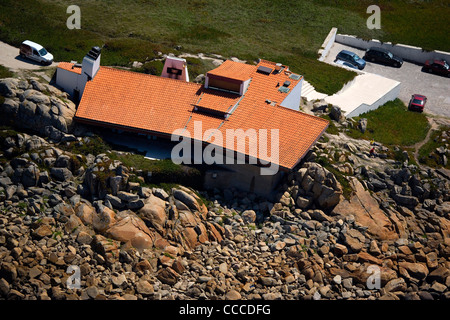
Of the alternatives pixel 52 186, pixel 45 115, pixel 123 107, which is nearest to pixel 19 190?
pixel 52 186

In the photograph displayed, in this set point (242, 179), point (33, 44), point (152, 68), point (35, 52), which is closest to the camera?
point (242, 179)

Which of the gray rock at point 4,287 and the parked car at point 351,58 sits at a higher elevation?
the parked car at point 351,58

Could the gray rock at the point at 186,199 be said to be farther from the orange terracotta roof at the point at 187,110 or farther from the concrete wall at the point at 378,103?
the concrete wall at the point at 378,103

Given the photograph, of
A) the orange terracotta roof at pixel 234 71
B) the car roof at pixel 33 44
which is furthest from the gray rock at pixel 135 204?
the car roof at pixel 33 44

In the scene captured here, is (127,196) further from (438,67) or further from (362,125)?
(438,67)

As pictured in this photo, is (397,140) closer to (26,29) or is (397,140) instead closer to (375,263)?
(375,263)

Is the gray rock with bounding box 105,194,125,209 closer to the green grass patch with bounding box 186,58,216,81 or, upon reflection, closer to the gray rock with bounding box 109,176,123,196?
the gray rock with bounding box 109,176,123,196

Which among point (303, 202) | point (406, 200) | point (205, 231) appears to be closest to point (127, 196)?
point (205, 231)
